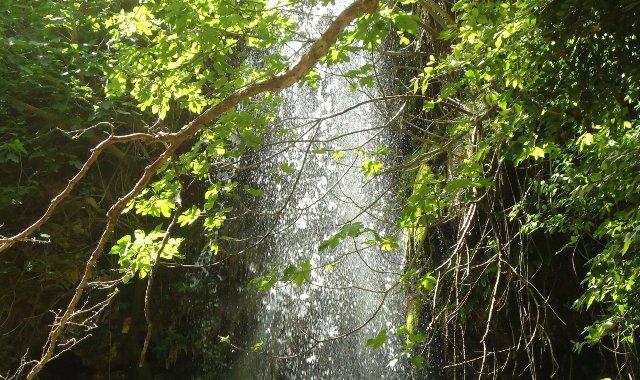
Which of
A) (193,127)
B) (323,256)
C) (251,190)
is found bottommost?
(193,127)

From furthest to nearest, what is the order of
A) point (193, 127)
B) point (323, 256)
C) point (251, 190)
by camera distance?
point (323, 256) → point (251, 190) → point (193, 127)

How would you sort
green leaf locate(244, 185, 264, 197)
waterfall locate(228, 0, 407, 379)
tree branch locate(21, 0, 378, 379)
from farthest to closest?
waterfall locate(228, 0, 407, 379) < green leaf locate(244, 185, 264, 197) < tree branch locate(21, 0, 378, 379)

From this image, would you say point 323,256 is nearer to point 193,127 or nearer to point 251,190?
point 251,190

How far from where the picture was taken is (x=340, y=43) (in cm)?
389

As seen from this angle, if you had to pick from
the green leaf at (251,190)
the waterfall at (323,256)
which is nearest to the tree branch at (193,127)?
the green leaf at (251,190)

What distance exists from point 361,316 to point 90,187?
3.72 m

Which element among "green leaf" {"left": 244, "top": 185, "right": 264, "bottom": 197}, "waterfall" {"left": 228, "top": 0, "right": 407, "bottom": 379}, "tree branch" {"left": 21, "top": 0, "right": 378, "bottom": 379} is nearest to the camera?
"tree branch" {"left": 21, "top": 0, "right": 378, "bottom": 379}

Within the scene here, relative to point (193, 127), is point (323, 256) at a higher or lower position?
higher

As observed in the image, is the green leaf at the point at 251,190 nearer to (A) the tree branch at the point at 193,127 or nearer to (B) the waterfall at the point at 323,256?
(A) the tree branch at the point at 193,127

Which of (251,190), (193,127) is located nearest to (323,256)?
(251,190)

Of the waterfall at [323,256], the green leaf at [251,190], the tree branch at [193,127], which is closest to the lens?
the tree branch at [193,127]

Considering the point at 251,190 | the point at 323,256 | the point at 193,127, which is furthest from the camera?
the point at 323,256

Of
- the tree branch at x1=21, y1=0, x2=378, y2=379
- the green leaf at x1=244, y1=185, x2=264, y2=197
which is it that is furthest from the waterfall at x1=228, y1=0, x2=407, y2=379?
the tree branch at x1=21, y1=0, x2=378, y2=379

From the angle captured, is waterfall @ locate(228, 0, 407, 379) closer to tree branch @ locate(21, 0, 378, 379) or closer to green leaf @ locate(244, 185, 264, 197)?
green leaf @ locate(244, 185, 264, 197)
